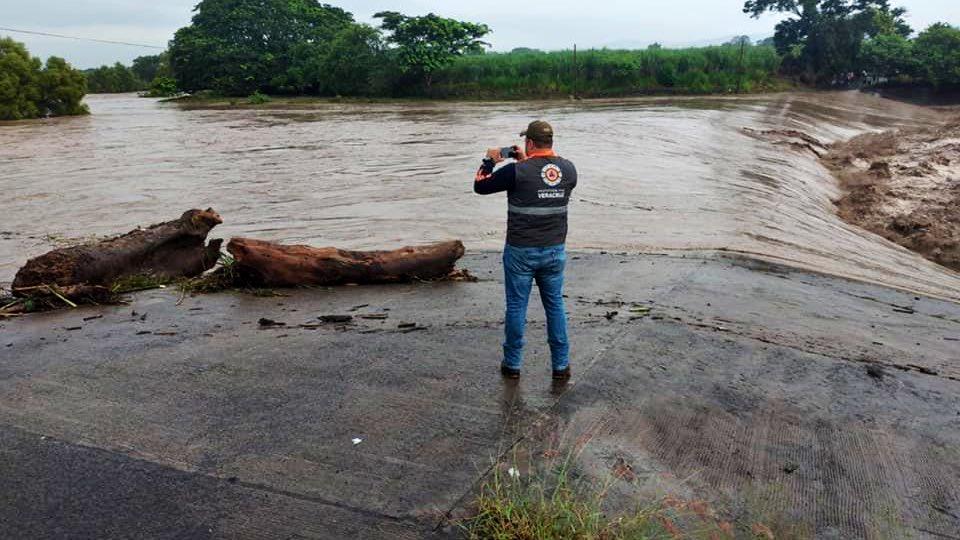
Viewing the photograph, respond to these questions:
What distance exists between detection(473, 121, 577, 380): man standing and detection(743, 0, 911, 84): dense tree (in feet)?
183

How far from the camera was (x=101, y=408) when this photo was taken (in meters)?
5.05

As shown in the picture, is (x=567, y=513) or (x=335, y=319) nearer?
(x=567, y=513)

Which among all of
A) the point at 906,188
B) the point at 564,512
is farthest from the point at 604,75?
the point at 564,512

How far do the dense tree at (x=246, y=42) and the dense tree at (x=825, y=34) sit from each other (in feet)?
117

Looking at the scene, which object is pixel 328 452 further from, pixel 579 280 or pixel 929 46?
pixel 929 46

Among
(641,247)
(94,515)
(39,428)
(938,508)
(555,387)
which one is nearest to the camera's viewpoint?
(94,515)

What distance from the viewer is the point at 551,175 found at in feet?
17.2

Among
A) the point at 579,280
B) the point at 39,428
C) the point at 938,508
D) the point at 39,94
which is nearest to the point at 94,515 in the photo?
the point at 39,428

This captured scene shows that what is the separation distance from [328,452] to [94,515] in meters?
1.26

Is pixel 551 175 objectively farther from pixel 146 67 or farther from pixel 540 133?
pixel 146 67

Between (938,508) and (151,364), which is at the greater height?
(151,364)

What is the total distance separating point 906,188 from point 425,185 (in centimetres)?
1119

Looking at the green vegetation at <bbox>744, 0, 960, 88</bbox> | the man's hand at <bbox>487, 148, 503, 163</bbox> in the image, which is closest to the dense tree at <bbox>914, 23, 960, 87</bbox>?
the green vegetation at <bbox>744, 0, 960, 88</bbox>

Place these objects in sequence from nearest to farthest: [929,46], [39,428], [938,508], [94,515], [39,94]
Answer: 1. [94,515]
2. [938,508]
3. [39,428]
4. [39,94]
5. [929,46]
